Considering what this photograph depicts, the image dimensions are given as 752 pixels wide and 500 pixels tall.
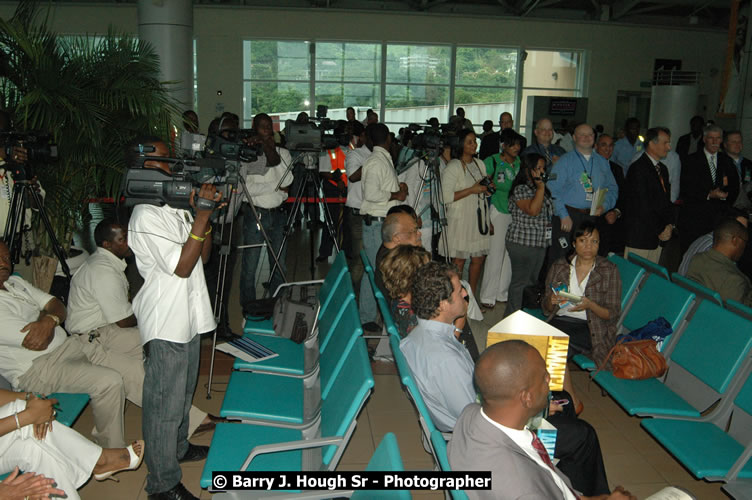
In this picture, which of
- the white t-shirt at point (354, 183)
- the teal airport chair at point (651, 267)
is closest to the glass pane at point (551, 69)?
the white t-shirt at point (354, 183)

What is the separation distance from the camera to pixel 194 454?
3.33 meters

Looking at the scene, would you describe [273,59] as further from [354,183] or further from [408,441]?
[408,441]

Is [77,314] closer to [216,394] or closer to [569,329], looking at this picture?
[216,394]

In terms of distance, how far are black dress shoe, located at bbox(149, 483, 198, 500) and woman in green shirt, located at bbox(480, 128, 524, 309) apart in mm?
3639

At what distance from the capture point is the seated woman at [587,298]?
3.82 meters

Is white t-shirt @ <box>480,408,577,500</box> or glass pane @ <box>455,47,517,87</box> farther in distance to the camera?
glass pane @ <box>455,47,517,87</box>

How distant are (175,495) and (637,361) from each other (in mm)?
2510

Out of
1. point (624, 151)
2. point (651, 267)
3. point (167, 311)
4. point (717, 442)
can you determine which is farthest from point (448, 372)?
point (624, 151)

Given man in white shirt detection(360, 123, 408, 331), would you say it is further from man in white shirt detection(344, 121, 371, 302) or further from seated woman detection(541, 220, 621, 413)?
seated woman detection(541, 220, 621, 413)

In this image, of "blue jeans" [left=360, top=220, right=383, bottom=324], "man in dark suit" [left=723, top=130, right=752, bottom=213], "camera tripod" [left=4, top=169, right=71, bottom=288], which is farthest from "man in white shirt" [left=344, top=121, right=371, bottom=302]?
"man in dark suit" [left=723, top=130, right=752, bottom=213]

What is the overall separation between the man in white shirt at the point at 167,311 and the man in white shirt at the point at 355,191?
8.30 ft

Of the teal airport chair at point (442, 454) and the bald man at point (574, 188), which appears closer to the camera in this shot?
the teal airport chair at point (442, 454)

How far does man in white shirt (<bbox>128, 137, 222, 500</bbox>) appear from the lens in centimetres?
262

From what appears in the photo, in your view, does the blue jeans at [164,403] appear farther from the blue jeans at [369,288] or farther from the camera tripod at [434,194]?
the camera tripod at [434,194]
